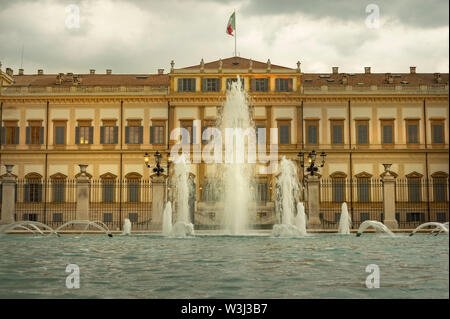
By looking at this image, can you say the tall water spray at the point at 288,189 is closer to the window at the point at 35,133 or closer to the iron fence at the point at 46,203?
the iron fence at the point at 46,203

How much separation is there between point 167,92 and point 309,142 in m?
11.3

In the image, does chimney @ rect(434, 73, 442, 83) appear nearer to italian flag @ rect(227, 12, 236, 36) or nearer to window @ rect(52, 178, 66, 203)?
italian flag @ rect(227, 12, 236, 36)

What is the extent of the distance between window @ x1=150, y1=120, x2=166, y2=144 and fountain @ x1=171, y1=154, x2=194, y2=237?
209 centimetres

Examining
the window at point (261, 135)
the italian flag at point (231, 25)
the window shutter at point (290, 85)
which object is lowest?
the window at point (261, 135)

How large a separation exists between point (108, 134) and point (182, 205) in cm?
1491

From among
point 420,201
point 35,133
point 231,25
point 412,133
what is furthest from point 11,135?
point 420,201

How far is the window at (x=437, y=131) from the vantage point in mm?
39844

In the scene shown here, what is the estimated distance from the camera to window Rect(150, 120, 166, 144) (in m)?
40.2

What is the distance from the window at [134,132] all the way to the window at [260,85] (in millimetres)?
8914

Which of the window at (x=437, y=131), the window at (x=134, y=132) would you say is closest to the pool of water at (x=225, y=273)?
the window at (x=134, y=132)

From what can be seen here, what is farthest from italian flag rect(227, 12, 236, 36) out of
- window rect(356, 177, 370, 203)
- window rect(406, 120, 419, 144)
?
window rect(406, 120, 419, 144)

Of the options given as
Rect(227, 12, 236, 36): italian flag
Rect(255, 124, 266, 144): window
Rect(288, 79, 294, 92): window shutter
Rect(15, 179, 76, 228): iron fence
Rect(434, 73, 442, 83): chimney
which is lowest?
Rect(15, 179, 76, 228): iron fence

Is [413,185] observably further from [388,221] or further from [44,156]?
[44,156]
